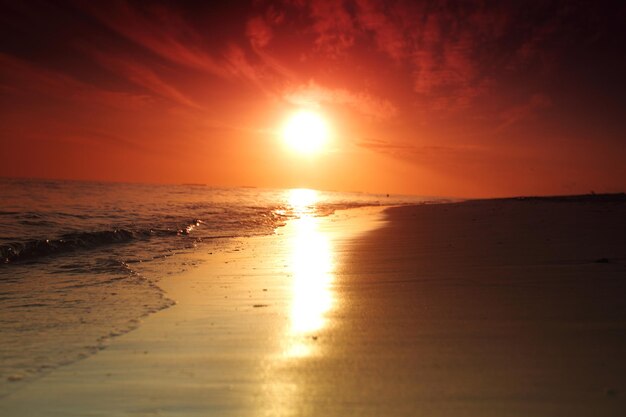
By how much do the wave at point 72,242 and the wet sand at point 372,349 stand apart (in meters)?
5.40

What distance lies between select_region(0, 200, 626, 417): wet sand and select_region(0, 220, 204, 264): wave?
540cm

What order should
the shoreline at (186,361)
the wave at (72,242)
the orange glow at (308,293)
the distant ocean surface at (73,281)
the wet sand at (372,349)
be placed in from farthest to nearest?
the wave at (72,242) < the distant ocean surface at (73,281) < the orange glow at (308,293) < the shoreline at (186,361) < the wet sand at (372,349)

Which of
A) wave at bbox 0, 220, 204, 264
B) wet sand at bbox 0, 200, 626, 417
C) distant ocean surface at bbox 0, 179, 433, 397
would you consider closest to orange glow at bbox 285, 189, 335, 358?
wet sand at bbox 0, 200, 626, 417

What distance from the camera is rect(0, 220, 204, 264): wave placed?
10.1 metres

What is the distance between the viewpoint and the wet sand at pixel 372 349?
2693 mm

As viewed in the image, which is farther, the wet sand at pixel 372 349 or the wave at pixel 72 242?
the wave at pixel 72 242

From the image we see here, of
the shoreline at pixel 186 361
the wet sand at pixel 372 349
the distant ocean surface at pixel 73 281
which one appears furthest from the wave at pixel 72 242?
the shoreline at pixel 186 361

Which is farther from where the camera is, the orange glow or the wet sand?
the orange glow

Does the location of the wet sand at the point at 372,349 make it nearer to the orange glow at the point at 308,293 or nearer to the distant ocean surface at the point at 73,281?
the orange glow at the point at 308,293

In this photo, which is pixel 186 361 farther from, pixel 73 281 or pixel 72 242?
pixel 72 242

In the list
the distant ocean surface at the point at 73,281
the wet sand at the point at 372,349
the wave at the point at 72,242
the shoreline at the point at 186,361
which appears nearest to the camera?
the wet sand at the point at 372,349

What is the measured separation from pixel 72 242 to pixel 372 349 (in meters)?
10.5

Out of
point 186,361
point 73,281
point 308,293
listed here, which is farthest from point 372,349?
point 73,281

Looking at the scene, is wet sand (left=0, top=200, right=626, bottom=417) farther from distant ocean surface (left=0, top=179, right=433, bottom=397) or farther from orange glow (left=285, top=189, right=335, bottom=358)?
distant ocean surface (left=0, top=179, right=433, bottom=397)
